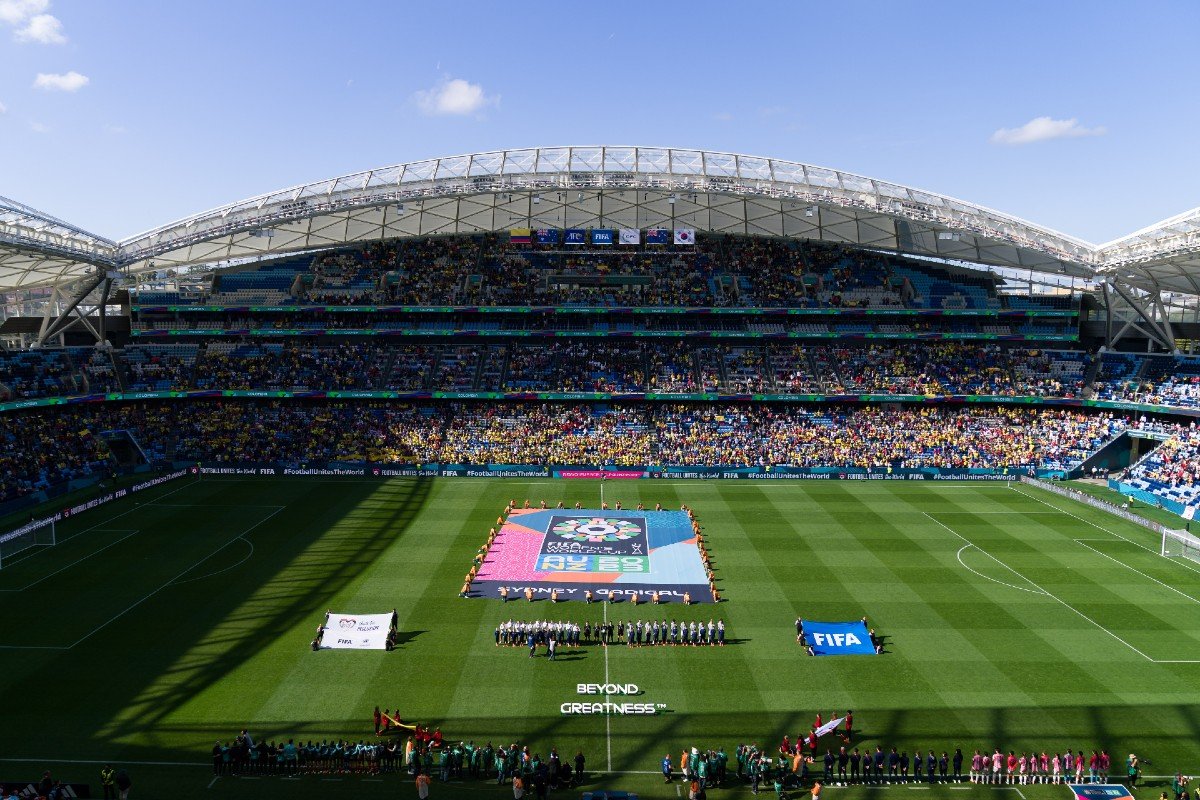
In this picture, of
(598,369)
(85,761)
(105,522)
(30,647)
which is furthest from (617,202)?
(85,761)

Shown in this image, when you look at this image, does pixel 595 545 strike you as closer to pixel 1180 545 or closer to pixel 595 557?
pixel 595 557

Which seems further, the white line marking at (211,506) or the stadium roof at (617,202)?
the stadium roof at (617,202)

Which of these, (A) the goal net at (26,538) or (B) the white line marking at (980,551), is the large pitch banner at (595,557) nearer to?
(B) the white line marking at (980,551)

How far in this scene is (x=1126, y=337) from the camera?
67.1 m

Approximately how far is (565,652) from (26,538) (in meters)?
29.1

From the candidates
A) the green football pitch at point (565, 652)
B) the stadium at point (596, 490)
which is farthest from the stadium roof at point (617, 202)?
the green football pitch at point (565, 652)

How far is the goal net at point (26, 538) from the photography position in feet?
125

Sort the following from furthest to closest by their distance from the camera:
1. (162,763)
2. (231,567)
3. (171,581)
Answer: (231,567) < (171,581) < (162,763)

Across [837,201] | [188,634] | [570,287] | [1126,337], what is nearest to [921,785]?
[188,634]

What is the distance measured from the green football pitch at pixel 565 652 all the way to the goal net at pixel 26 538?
3.66 ft

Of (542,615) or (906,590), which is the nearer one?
(542,615)

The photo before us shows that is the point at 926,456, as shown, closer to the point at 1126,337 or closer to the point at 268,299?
the point at 1126,337

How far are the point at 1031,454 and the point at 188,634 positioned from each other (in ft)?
179

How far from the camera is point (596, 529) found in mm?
43656
